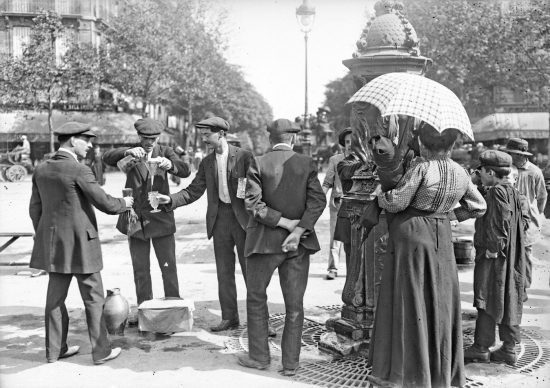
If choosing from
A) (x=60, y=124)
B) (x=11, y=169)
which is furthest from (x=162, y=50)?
(x=11, y=169)

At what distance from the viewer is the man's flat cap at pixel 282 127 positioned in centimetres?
491

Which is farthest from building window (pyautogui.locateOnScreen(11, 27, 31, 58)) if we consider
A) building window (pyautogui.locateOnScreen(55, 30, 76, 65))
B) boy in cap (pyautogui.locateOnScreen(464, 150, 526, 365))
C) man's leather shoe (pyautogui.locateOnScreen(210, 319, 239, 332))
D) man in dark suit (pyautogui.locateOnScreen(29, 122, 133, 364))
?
boy in cap (pyautogui.locateOnScreen(464, 150, 526, 365))

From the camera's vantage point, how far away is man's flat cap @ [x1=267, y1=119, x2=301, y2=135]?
16.1ft

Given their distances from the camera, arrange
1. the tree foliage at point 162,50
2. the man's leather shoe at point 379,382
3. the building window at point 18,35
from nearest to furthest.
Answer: the man's leather shoe at point 379,382, the tree foliage at point 162,50, the building window at point 18,35

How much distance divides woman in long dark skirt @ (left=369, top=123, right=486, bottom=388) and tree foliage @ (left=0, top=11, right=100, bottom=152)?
28583mm

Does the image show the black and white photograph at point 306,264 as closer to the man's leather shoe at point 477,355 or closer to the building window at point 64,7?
the man's leather shoe at point 477,355

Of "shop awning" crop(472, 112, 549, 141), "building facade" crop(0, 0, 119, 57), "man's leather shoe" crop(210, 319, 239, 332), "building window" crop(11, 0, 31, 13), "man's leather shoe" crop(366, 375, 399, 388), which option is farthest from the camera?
"building window" crop(11, 0, 31, 13)

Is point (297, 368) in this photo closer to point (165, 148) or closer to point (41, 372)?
point (41, 372)

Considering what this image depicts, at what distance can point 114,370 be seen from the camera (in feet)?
16.0

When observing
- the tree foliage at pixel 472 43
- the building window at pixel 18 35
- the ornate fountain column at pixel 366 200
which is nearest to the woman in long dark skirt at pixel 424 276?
the ornate fountain column at pixel 366 200

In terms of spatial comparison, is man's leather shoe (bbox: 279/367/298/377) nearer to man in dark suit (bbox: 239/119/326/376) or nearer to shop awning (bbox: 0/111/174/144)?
man in dark suit (bbox: 239/119/326/376)

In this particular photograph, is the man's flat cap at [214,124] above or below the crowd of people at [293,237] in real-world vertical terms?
above

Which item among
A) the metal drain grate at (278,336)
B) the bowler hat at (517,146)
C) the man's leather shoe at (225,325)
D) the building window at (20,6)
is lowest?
the metal drain grate at (278,336)

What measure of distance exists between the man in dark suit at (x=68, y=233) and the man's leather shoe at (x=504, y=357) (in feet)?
10.9
